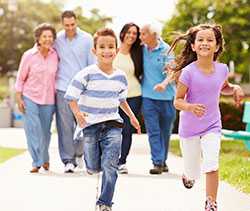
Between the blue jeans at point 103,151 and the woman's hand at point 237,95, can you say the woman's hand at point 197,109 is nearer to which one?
the woman's hand at point 237,95

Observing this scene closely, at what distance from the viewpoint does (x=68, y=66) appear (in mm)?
9859

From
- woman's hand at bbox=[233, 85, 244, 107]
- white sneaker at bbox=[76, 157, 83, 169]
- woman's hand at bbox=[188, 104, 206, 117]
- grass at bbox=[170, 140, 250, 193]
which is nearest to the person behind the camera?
woman's hand at bbox=[188, 104, 206, 117]

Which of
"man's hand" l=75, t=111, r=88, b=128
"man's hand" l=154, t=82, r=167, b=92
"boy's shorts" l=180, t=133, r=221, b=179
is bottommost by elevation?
"boy's shorts" l=180, t=133, r=221, b=179

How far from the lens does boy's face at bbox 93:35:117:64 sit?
21.7 feet

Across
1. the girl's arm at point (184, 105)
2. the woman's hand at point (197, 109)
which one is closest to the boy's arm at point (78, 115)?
the girl's arm at point (184, 105)

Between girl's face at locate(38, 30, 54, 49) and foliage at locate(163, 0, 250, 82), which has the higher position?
girl's face at locate(38, 30, 54, 49)

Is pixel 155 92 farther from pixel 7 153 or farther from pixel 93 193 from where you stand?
pixel 7 153

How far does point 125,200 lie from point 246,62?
172 feet

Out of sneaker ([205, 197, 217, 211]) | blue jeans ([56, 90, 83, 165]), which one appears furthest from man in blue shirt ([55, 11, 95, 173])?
sneaker ([205, 197, 217, 211])

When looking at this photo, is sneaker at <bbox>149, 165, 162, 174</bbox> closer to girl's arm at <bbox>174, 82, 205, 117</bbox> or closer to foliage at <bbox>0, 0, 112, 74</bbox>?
girl's arm at <bbox>174, 82, 205, 117</bbox>

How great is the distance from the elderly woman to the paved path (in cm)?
Answer: 49

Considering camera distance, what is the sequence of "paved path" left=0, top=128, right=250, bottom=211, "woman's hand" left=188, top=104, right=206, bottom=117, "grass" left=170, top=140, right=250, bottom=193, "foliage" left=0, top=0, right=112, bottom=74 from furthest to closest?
"foliage" left=0, top=0, right=112, bottom=74
"grass" left=170, top=140, right=250, bottom=193
"paved path" left=0, top=128, right=250, bottom=211
"woman's hand" left=188, top=104, right=206, bottom=117

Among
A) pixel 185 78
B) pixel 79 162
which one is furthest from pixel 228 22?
pixel 185 78

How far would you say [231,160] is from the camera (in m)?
11.6
